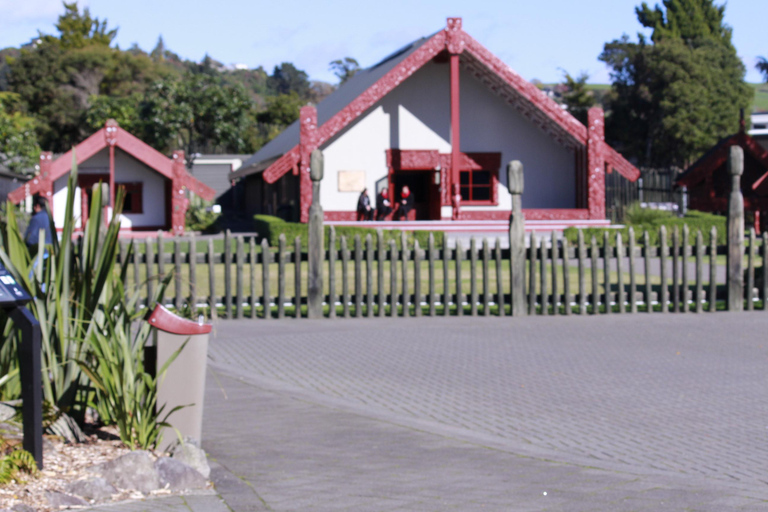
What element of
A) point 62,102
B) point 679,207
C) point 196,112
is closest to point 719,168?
point 679,207

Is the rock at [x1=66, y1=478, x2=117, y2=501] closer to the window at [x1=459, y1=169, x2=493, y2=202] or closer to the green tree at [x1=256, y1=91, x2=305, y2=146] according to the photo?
the window at [x1=459, y1=169, x2=493, y2=202]

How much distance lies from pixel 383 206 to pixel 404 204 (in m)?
0.78

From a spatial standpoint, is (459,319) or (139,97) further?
→ (139,97)

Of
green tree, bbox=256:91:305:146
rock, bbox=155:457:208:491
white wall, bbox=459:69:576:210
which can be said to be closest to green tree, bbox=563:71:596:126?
green tree, bbox=256:91:305:146

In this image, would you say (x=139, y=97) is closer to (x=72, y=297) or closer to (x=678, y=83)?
(x=678, y=83)

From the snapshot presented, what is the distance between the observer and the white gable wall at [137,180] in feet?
116

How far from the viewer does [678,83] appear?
59406mm

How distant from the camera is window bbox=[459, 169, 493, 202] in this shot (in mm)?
33094

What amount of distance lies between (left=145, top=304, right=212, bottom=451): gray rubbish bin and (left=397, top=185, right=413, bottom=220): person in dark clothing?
25812 mm

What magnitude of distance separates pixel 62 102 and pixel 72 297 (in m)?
73.3

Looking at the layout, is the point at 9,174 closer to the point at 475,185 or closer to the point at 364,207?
the point at 364,207

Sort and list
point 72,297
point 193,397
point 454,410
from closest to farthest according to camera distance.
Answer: point 193,397 < point 72,297 < point 454,410

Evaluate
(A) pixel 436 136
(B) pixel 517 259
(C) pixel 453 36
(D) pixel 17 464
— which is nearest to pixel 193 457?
(D) pixel 17 464

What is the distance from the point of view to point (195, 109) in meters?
54.6
